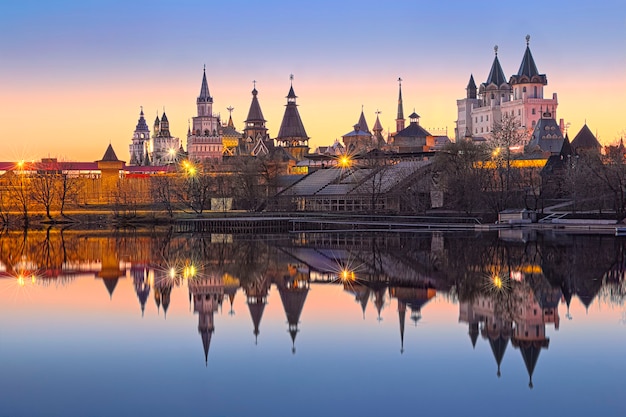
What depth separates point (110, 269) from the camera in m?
39.7

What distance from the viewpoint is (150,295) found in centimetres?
3002

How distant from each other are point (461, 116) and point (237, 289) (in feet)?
505

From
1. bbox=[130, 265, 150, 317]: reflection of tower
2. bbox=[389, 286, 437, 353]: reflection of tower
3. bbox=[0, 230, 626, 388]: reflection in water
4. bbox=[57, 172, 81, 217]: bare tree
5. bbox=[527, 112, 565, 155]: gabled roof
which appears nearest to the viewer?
bbox=[0, 230, 626, 388]: reflection in water

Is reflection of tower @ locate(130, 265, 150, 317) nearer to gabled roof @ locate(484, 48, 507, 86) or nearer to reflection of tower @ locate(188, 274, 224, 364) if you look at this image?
reflection of tower @ locate(188, 274, 224, 364)

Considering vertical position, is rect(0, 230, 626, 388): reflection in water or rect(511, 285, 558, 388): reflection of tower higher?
rect(0, 230, 626, 388): reflection in water

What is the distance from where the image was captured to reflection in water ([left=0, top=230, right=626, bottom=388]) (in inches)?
957

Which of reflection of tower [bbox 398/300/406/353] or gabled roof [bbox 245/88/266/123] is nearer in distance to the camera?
reflection of tower [bbox 398/300/406/353]

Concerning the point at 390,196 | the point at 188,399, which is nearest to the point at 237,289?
the point at 188,399

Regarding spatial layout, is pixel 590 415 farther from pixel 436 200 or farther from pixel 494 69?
pixel 494 69

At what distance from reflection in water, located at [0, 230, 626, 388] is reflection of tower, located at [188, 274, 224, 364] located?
5 centimetres

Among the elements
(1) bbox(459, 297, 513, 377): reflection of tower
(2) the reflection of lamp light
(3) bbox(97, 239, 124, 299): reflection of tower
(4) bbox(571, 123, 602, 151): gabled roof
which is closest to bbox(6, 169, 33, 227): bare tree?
(3) bbox(97, 239, 124, 299): reflection of tower

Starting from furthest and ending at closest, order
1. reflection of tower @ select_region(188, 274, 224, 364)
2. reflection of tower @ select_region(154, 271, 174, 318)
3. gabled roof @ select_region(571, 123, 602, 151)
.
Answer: gabled roof @ select_region(571, 123, 602, 151), reflection of tower @ select_region(154, 271, 174, 318), reflection of tower @ select_region(188, 274, 224, 364)

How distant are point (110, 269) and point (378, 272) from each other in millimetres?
13001

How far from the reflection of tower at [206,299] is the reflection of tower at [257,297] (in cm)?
99
